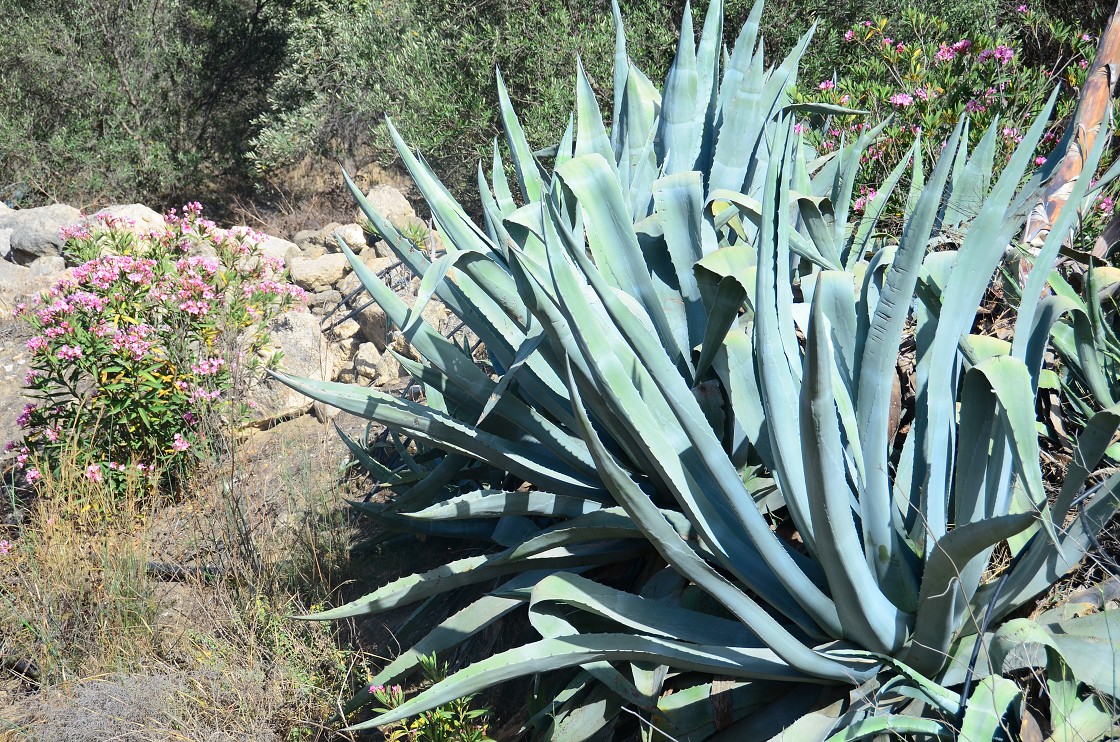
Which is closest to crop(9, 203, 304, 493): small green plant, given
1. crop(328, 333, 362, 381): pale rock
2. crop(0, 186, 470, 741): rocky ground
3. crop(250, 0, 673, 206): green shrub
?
crop(0, 186, 470, 741): rocky ground

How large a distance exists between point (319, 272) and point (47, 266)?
2.86m

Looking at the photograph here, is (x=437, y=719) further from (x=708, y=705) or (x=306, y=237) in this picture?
(x=306, y=237)

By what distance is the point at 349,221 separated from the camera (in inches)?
393

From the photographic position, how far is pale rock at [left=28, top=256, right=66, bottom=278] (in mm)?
7840

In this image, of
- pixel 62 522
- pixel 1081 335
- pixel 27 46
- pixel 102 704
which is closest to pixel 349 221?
pixel 27 46

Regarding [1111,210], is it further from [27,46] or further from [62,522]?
[27,46]

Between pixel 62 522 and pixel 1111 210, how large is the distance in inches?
158

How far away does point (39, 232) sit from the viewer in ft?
26.2

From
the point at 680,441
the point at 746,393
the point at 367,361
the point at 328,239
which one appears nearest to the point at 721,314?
the point at 746,393

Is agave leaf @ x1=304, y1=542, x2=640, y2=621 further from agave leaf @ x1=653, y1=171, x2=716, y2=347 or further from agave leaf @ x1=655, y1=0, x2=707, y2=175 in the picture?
agave leaf @ x1=655, y1=0, x2=707, y2=175

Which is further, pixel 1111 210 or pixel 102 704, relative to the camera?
pixel 1111 210

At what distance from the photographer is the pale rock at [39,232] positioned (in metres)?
7.98

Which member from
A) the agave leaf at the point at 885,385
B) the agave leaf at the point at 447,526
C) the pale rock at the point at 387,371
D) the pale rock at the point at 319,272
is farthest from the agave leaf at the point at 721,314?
the pale rock at the point at 319,272

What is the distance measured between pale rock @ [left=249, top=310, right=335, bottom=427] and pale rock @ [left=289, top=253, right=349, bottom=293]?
95 cm
